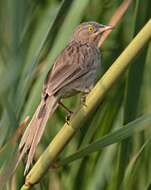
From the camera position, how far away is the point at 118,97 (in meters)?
2.32

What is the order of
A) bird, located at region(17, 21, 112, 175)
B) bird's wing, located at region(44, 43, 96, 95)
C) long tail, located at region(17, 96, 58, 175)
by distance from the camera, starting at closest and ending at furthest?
long tail, located at region(17, 96, 58, 175) < bird, located at region(17, 21, 112, 175) < bird's wing, located at region(44, 43, 96, 95)

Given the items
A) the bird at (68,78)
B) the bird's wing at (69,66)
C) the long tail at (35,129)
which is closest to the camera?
the long tail at (35,129)

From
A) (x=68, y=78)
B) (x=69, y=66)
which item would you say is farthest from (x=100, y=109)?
(x=69, y=66)

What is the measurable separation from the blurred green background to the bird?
0.20ft

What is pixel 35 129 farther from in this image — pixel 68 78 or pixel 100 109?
pixel 68 78

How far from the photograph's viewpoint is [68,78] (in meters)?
2.53

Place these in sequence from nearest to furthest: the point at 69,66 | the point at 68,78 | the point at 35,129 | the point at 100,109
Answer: the point at 35,129 < the point at 100,109 < the point at 68,78 < the point at 69,66

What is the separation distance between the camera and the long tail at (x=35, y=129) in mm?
1749

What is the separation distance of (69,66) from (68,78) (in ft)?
0.62

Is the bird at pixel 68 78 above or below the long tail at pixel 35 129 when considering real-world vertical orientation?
below

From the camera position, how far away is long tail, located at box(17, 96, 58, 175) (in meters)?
1.75

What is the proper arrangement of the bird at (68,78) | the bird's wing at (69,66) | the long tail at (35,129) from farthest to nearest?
1. the bird's wing at (69,66)
2. the bird at (68,78)
3. the long tail at (35,129)

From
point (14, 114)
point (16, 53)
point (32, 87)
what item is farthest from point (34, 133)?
point (16, 53)

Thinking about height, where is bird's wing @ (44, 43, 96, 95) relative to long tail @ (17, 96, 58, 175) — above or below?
below
